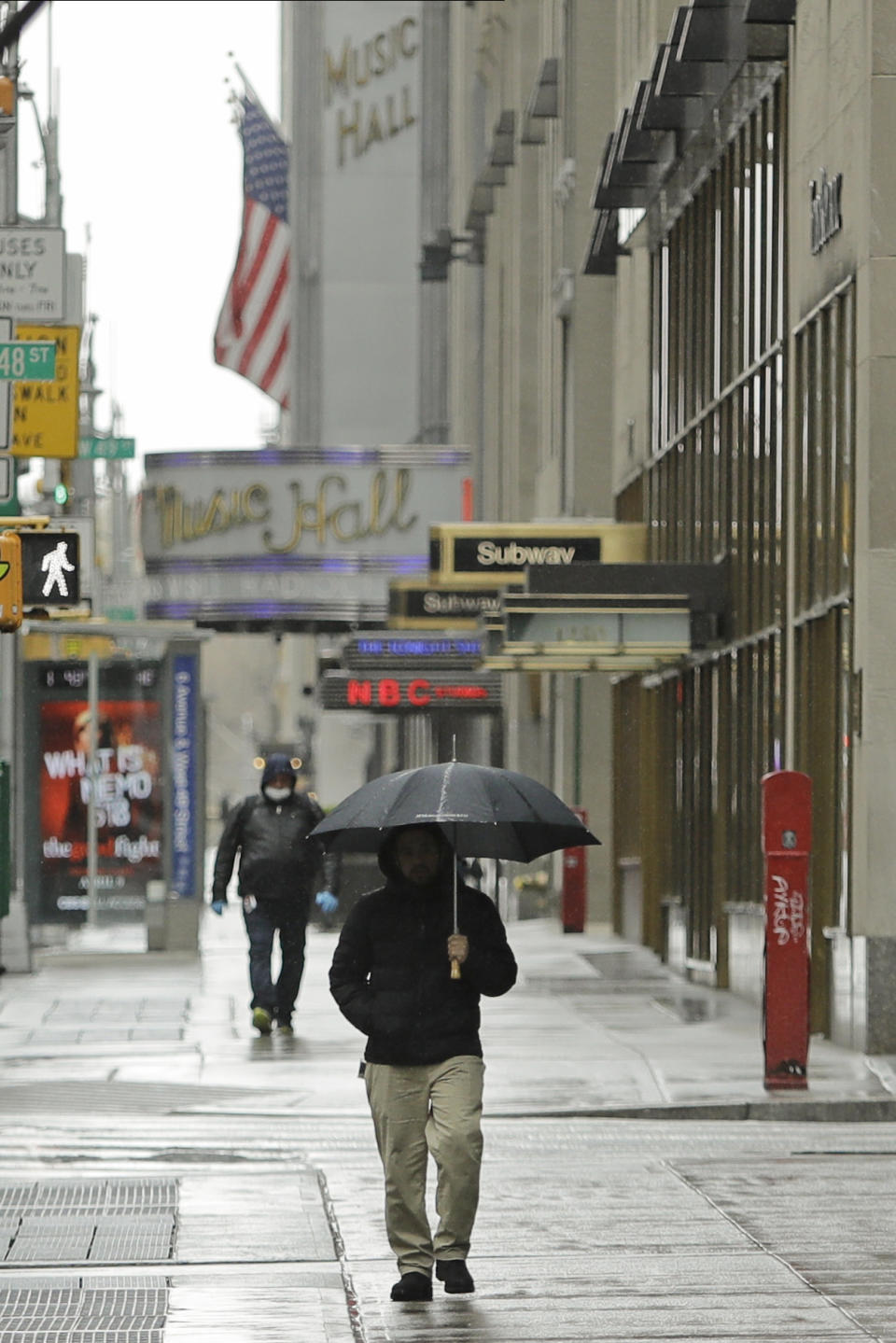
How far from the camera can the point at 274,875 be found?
17891 millimetres

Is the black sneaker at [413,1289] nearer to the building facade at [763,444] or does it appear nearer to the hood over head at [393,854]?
the hood over head at [393,854]

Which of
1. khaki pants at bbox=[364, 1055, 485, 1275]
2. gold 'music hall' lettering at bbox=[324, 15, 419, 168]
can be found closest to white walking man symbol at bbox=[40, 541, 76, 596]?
khaki pants at bbox=[364, 1055, 485, 1275]

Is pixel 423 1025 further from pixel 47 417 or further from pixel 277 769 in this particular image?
pixel 47 417

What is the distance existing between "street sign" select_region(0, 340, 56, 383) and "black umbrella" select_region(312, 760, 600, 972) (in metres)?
7.64

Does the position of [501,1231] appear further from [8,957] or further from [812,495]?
[8,957]

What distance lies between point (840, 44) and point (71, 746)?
12755 mm

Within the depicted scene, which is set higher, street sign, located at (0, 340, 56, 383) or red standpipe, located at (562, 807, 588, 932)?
street sign, located at (0, 340, 56, 383)

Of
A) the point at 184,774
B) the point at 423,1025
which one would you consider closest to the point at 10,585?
the point at 423,1025

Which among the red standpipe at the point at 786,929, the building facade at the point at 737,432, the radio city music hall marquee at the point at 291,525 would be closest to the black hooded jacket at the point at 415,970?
the red standpipe at the point at 786,929

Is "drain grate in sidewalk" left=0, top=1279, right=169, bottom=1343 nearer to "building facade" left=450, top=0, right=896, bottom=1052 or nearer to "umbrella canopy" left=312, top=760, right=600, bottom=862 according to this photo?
"umbrella canopy" left=312, top=760, right=600, bottom=862

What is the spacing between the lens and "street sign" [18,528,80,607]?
653 inches

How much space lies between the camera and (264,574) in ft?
131

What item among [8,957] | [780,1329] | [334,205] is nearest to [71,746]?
[8,957]

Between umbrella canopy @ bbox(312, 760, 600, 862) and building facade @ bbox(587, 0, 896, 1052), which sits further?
building facade @ bbox(587, 0, 896, 1052)
